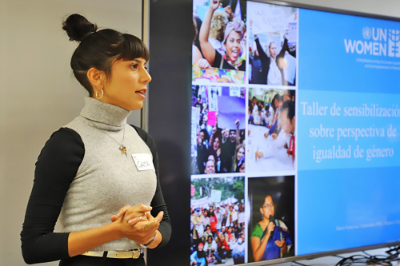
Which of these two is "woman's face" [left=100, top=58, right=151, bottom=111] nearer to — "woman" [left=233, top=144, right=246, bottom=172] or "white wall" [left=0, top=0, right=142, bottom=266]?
"white wall" [left=0, top=0, right=142, bottom=266]

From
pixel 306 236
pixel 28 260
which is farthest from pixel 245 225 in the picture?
pixel 28 260

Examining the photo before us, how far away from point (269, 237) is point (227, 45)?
3.28ft

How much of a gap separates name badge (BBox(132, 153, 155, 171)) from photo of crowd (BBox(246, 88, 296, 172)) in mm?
751

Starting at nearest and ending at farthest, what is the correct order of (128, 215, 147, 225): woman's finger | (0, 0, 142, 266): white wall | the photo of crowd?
1. (128, 215, 147, 225): woman's finger
2. (0, 0, 142, 266): white wall
3. the photo of crowd

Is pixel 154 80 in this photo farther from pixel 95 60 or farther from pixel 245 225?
→ pixel 245 225

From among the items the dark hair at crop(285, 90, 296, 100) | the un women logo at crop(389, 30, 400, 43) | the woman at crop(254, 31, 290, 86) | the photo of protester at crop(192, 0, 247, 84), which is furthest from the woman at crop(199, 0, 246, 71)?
the un women logo at crop(389, 30, 400, 43)

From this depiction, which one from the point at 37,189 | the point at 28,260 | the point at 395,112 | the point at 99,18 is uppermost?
the point at 99,18

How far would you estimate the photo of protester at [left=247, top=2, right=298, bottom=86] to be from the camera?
2.13 meters

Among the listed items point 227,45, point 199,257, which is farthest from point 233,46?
point 199,257

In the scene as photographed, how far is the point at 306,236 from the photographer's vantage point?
2289 millimetres

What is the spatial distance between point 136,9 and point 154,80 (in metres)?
0.45

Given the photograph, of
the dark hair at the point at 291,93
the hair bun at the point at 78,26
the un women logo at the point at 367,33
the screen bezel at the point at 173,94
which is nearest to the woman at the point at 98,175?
the hair bun at the point at 78,26

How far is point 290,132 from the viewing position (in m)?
2.23

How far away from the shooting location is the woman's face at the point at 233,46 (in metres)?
2.07
